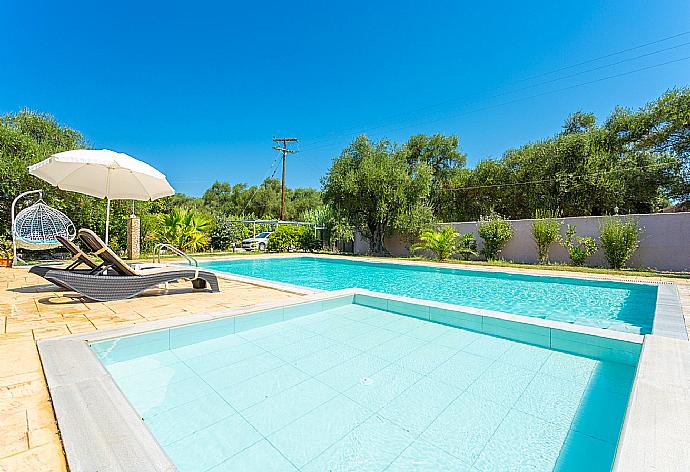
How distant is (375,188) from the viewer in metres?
17.5

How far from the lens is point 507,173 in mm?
23266

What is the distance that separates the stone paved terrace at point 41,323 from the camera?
5.24 ft

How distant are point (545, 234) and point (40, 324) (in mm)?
14616

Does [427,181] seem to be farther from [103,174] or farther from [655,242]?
[103,174]

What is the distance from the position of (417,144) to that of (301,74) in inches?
552

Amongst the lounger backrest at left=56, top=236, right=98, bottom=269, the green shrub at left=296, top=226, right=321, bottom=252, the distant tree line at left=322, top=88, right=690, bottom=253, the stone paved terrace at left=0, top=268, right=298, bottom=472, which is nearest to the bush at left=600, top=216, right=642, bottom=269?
the distant tree line at left=322, top=88, right=690, bottom=253

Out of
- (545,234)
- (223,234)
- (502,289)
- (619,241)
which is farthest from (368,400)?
(223,234)

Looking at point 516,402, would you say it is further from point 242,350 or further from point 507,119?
point 507,119

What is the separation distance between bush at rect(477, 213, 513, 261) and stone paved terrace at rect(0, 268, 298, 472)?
36.6 ft

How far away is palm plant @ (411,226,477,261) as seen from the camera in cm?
1437

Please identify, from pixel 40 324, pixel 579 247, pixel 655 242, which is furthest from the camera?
pixel 579 247

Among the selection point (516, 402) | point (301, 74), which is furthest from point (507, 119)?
point (516, 402)

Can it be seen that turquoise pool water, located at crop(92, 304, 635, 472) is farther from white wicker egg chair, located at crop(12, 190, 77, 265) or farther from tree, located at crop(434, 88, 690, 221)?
tree, located at crop(434, 88, 690, 221)

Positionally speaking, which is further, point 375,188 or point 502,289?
point 375,188
